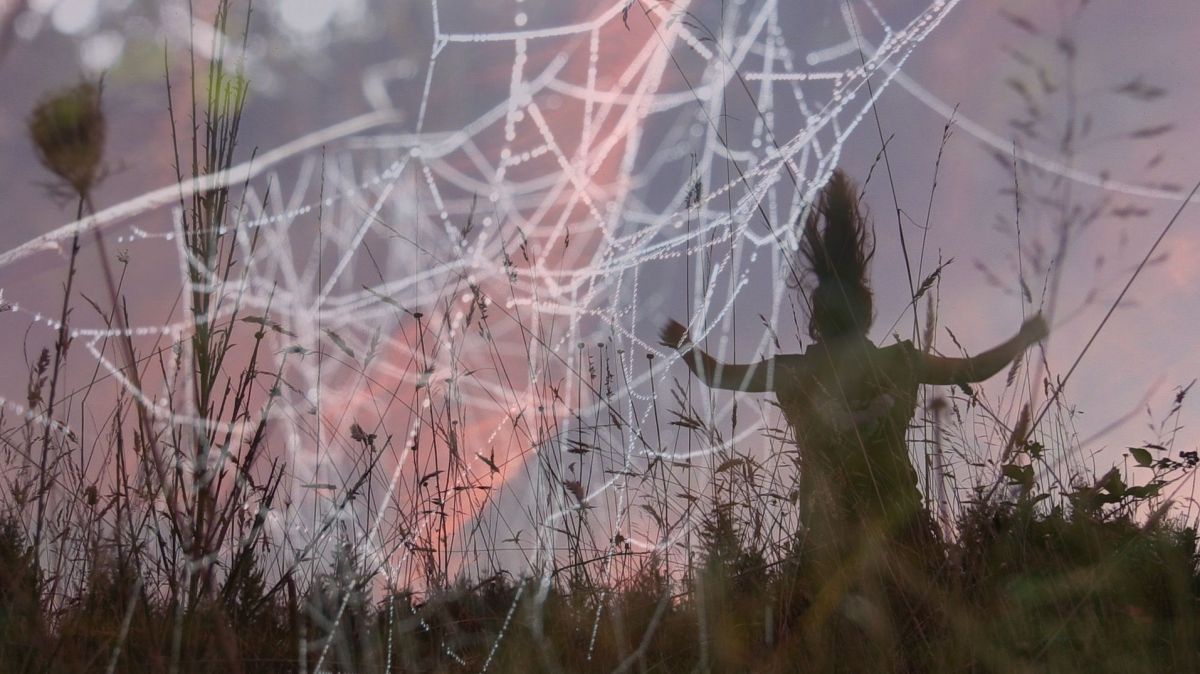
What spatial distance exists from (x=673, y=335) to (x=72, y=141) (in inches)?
78.2

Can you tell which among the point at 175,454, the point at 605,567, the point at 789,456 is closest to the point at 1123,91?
the point at 789,456

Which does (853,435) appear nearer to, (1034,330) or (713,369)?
(1034,330)

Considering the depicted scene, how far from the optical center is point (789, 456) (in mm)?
2443

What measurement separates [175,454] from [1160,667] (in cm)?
172

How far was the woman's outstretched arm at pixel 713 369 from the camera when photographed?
2.86 m

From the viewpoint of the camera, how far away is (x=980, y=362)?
105 inches

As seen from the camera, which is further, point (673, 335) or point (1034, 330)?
point (673, 335)

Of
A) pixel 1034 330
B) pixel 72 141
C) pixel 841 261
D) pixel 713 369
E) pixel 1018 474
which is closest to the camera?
pixel 72 141

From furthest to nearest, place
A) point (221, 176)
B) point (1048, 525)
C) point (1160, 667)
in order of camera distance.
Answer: point (1048, 525)
point (221, 176)
point (1160, 667)

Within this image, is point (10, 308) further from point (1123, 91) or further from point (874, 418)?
point (1123, 91)

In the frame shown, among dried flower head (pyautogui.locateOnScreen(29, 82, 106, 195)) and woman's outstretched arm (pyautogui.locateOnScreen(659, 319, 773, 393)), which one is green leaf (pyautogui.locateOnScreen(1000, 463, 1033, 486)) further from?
dried flower head (pyautogui.locateOnScreen(29, 82, 106, 195))

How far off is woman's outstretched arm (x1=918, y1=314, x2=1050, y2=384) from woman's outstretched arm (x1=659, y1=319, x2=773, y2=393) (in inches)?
22.8

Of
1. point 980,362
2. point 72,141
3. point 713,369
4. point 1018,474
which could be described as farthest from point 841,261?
point 72,141

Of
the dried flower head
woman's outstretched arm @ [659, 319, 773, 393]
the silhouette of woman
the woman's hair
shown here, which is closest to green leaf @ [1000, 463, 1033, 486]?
the silhouette of woman
